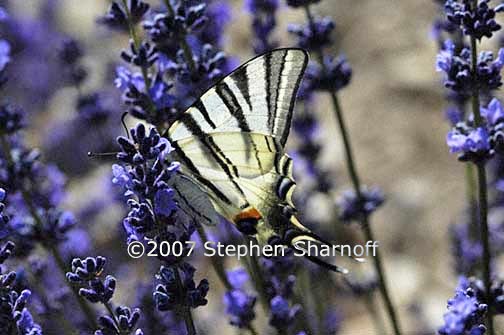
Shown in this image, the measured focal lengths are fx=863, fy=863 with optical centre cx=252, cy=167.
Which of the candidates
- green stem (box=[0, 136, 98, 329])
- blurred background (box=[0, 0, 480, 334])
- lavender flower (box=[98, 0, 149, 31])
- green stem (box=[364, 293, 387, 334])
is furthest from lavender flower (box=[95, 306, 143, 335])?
green stem (box=[364, 293, 387, 334])

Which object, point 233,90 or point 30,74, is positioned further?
point 30,74

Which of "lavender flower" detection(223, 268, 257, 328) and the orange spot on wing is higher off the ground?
the orange spot on wing

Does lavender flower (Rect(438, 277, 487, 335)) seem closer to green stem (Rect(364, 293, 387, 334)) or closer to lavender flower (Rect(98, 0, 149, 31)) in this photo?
lavender flower (Rect(98, 0, 149, 31))

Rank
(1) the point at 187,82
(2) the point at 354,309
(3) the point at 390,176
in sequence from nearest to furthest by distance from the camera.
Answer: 1. (1) the point at 187,82
2. (2) the point at 354,309
3. (3) the point at 390,176

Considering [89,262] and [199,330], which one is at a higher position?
[199,330]

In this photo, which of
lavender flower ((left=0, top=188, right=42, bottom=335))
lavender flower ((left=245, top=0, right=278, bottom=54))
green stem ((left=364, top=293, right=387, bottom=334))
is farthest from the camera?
green stem ((left=364, top=293, right=387, bottom=334))

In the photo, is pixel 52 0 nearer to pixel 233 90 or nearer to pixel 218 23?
pixel 218 23

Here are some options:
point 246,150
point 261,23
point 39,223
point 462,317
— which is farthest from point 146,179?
point 261,23

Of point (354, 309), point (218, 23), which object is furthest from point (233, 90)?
A: point (354, 309)
